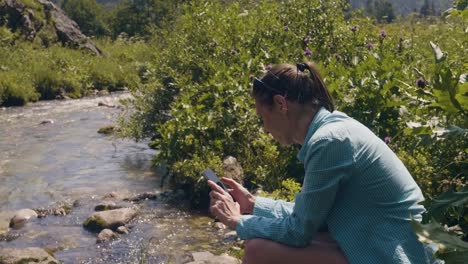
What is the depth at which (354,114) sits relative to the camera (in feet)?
18.3

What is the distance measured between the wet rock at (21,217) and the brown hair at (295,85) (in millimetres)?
5269

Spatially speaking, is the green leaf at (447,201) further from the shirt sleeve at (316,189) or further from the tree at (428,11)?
the tree at (428,11)

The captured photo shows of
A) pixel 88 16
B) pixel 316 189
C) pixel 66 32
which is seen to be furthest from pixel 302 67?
pixel 88 16

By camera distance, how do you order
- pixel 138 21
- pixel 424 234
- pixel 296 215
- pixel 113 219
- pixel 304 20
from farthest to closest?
pixel 138 21, pixel 304 20, pixel 113 219, pixel 296 215, pixel 424 234

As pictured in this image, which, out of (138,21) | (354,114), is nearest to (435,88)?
(354,114)

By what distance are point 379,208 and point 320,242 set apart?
1.08 ft

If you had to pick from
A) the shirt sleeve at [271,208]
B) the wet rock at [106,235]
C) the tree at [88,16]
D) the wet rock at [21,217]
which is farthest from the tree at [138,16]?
the shirt sleeve at [271,208]

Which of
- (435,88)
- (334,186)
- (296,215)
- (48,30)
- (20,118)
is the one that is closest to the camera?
(435,88)

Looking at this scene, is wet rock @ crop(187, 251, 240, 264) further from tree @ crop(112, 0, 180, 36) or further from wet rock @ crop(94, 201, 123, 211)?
tree @ crop(112, 0, 180, 36)

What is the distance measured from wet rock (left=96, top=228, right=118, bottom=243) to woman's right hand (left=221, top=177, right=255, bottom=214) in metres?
3.52

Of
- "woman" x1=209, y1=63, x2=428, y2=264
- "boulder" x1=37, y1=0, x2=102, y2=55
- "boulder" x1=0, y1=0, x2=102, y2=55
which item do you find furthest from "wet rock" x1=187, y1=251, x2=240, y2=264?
"boulder" x1=37, y1=0, x2=102, y2=55

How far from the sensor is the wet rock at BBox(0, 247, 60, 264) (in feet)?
19.6

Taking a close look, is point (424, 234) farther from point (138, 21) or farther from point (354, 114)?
point (138, 21)

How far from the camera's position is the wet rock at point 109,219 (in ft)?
23.8
